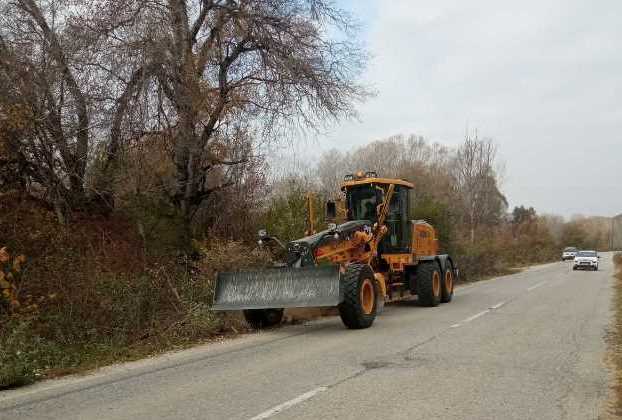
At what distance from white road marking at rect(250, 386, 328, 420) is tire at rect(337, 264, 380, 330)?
15.1 ft

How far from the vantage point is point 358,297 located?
11898mm

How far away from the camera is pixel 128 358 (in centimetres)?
988

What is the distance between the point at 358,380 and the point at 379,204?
825 centimetres

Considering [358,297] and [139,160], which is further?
[139,160]

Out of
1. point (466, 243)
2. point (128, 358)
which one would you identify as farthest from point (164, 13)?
point (466, 243)

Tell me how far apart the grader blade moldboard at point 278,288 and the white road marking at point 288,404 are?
4281 mm

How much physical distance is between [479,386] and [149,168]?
11.5 m

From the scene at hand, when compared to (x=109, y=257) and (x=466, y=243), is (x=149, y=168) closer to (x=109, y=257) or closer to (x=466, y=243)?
(x=109, y=257)

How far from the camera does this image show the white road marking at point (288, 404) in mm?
6113

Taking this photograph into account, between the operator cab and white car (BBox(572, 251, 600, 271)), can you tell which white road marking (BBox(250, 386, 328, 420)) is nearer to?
the operator cab

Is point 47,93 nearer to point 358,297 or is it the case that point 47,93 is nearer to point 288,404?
point 358,297

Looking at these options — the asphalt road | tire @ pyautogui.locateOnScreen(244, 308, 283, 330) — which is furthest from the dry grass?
tire @ pyautogui.locateOnScreen(244, 308, 283, 330)

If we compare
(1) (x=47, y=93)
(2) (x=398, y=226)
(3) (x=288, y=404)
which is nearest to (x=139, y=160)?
(1) (x=47, y=93)

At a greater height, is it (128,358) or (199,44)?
(199,44)
